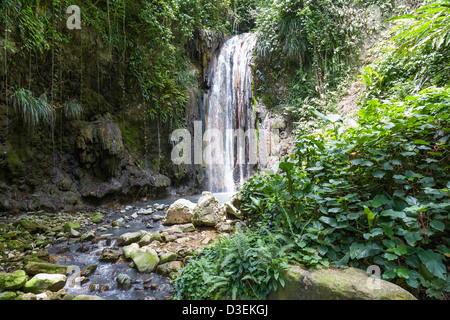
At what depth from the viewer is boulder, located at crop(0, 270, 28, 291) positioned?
2193 millimetres

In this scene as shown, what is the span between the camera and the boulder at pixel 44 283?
7.40 ft

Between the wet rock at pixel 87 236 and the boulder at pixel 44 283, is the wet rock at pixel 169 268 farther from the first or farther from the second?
the wet rock at pixel 87 236

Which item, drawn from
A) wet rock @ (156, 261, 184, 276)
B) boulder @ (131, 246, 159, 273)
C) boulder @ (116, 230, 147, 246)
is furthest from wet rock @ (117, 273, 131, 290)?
boulder @ (116, 230, 147, 246)

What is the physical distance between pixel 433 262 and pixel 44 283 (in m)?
3.68

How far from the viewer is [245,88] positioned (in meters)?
9.45

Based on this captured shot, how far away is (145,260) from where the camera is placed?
2.85 metres

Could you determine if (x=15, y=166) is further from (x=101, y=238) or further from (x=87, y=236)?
(x=101, y=238)

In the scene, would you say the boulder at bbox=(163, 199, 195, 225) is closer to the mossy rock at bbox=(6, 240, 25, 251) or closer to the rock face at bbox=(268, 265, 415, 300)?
the mossy rock at bbox=(6, 240, 25, 251)

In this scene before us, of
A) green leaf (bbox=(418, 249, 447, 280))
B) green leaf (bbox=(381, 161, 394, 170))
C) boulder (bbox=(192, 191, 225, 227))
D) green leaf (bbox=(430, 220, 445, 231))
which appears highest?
green leaf (bbox=(381, 161, 394, 170))

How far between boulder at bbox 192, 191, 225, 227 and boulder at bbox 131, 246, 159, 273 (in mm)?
1262

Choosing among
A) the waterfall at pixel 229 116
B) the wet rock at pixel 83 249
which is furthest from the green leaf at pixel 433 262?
the waterfall at pixel 229 116

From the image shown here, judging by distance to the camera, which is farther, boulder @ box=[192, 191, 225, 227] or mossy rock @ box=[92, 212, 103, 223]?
mossy rock @ box=[92, 212, 103, 223]
